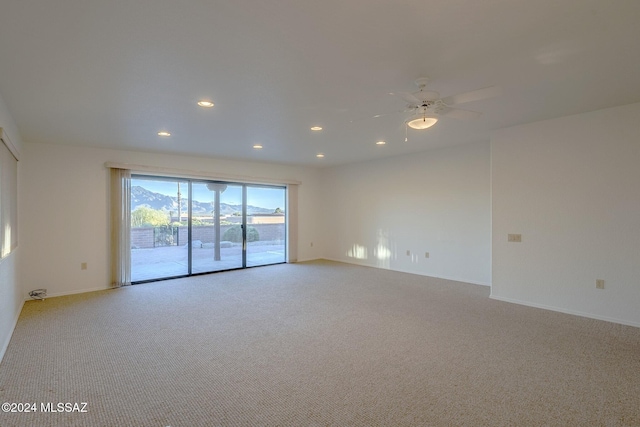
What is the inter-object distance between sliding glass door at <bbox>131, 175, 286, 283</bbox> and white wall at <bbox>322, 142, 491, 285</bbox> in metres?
1.62

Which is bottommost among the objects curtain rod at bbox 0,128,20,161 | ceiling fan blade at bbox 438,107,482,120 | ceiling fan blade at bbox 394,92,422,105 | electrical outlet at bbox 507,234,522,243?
electrical outlet at bbox 507,234,522,243

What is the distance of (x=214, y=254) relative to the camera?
687cm

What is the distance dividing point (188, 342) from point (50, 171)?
4.00m

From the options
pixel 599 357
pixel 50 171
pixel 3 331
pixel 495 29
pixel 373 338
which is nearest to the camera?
pixel 495 29

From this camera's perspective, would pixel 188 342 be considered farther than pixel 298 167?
No

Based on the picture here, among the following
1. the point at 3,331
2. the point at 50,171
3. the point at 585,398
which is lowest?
the point at 585,398

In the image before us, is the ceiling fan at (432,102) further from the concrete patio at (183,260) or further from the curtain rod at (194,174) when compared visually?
the concrete patio at (183,260)

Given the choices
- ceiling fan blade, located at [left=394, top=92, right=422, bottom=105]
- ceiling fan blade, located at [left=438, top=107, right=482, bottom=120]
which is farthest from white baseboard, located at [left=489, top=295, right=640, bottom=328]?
ceiling fan blade, located at [left=394, top=92, right=422, bottom=105]

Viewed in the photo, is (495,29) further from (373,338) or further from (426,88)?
(373,338)

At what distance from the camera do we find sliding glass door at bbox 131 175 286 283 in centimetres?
597

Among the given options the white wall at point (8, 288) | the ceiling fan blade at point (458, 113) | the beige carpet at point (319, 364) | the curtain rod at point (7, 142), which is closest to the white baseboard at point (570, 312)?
the beige carpet at point (319, 364)

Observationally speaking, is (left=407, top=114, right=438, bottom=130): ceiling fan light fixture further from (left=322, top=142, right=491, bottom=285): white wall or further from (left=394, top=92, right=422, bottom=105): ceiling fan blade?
(left=322, top=142, right=491, bottom=285): white wall

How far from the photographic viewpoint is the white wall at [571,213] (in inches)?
140

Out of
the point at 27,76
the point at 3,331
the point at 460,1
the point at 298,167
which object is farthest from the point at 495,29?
the point at 298,167
